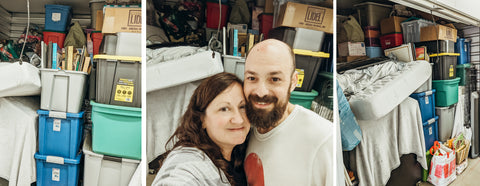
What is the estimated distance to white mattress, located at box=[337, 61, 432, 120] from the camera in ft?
4.73

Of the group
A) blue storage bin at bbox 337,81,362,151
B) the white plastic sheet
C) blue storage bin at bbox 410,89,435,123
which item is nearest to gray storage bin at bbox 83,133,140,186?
the white plastic sheet

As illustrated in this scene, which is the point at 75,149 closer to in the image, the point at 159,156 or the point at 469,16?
the point at 159,156

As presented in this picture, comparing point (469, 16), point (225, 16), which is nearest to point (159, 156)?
point (225, 16)

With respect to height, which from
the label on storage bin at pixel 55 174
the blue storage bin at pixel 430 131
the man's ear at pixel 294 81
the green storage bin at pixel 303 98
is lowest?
the label on storage bin at pixel 55 174

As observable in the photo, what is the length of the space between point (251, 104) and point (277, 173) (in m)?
0.38

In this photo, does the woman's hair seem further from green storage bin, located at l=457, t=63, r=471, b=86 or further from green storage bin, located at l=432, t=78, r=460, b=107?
green storage bin, located at l=457, t=63, r=471, b=86

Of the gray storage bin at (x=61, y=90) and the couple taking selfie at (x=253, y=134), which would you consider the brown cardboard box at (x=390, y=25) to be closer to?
the couple taking selfie at (x=253, y=134)

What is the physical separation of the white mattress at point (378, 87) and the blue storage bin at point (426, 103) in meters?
0.10

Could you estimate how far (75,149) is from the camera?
139 centimetres

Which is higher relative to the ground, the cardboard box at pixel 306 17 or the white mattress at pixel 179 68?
the cardboard box at pixel 306 17

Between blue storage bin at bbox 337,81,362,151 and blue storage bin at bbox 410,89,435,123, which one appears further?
blue storage bin at bbox 410,89,435,123

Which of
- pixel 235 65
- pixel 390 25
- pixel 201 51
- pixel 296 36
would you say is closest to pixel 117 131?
pixel 201 51

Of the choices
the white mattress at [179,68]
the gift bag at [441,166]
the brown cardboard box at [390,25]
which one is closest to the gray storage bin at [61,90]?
the white mattress at [179,68]

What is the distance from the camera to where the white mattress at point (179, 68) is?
1133mm
